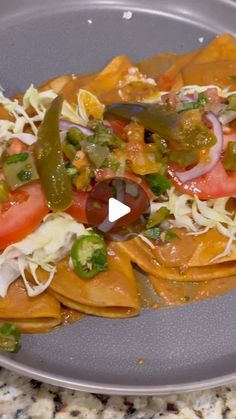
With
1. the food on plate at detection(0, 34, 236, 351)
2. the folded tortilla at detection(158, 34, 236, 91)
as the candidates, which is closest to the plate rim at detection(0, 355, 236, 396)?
the food on plate at detection(0, 34, 236, 351)

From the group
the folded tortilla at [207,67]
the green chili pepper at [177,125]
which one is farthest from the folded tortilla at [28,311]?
the folded tortilla at [207,67]

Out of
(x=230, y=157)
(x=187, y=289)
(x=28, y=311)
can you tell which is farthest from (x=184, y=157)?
(x=28, y=311)

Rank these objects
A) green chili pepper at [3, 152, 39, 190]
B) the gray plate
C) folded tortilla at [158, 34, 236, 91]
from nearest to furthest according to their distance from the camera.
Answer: the gray plate < green chili pepper at [3, 152, 39, 190] < folded tortilla at [158, 34, 236, 91]

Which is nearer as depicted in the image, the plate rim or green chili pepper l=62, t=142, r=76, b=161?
the plate rim

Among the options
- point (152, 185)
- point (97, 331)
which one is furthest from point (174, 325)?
point (152, 185)

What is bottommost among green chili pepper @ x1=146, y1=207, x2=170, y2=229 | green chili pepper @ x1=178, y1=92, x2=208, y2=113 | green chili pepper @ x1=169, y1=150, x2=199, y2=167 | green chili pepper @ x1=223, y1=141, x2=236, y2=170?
green chili pepper @ x1=146, y1=207, x2=170, y2=229

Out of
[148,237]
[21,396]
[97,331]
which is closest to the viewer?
[21,396]

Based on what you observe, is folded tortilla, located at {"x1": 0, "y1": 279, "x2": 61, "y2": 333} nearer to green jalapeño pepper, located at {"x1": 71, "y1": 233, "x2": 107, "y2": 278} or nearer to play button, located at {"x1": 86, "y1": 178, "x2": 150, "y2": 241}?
green jalapeño pepper, located at {"x1": 71, "y1": 233, "x2": 107, "y2": 278}

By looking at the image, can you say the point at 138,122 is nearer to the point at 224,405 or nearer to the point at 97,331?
the point at 97,331
